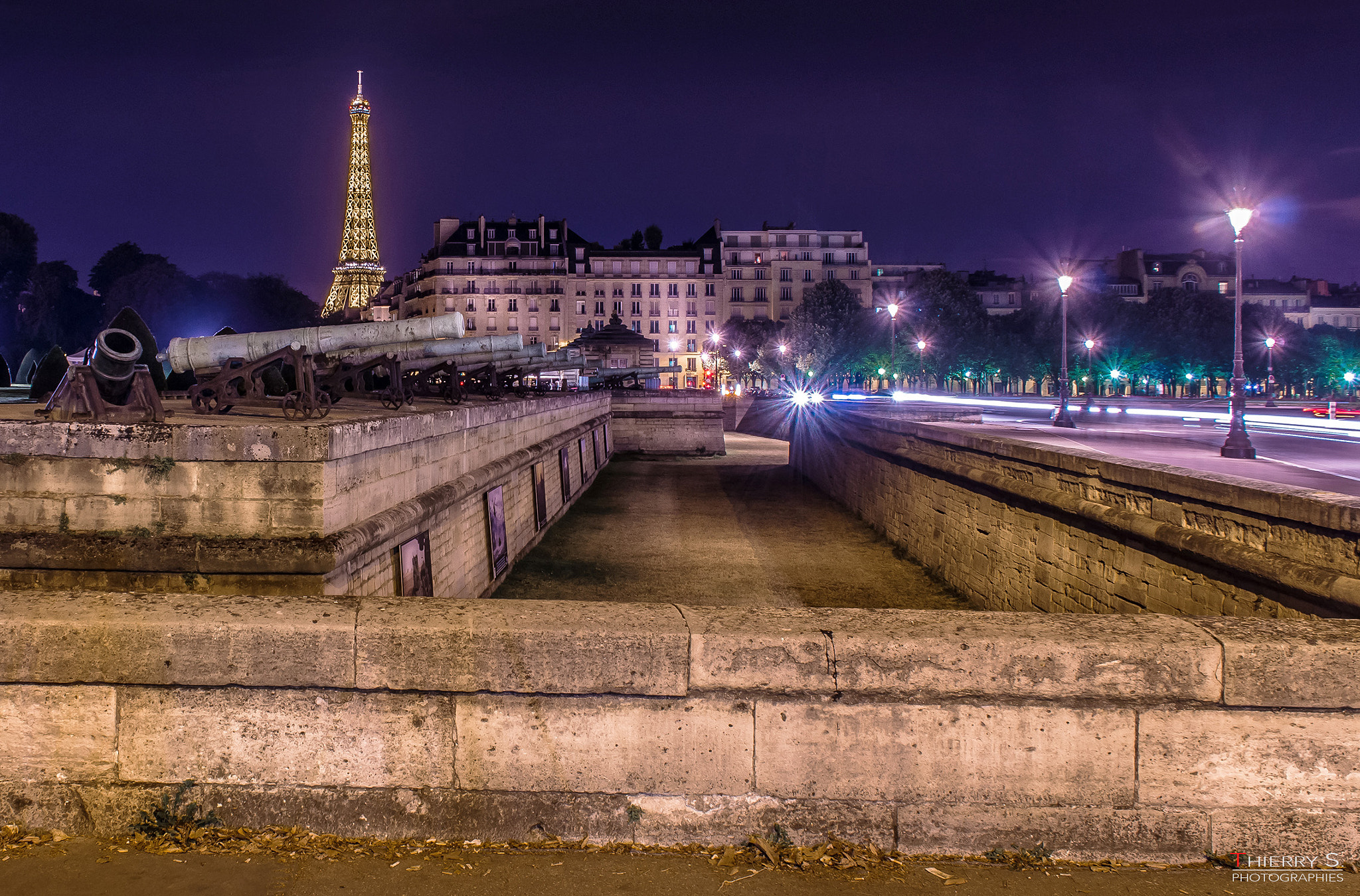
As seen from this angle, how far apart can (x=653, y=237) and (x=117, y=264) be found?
55992 mm

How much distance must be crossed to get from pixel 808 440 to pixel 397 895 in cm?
2845

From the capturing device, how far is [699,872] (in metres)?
3.25

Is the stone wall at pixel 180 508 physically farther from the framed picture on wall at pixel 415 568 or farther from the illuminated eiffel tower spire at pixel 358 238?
the illuminated eiffel tower spire at pixel 358 238

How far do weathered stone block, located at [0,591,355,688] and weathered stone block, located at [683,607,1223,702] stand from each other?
55.0 inches

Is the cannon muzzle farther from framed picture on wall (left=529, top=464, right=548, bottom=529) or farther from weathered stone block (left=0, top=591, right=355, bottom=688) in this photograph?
framed picture on wall (left=529, top=464, right=548, bottom=529)

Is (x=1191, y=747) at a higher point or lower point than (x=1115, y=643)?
lower

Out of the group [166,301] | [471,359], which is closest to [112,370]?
[471,359]

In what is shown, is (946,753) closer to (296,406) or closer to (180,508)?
(180,508)

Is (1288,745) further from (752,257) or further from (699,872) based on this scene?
(752,257)

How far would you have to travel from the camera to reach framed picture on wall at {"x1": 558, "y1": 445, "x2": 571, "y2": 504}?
20.6 meters

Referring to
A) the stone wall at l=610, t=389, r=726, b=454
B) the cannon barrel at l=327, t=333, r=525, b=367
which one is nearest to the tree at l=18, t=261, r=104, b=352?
the stone wall at l=610, t=389, r=726, b=454

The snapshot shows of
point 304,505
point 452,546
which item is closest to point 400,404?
point 452,546

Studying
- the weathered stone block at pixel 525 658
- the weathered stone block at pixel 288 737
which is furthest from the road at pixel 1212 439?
the weathered stone block at pixel 288 737

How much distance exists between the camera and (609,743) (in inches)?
133
